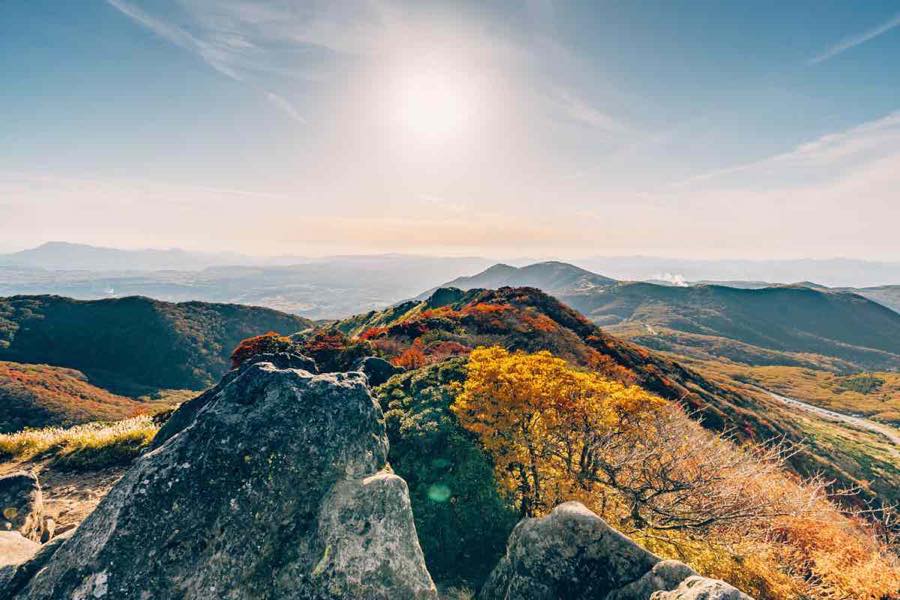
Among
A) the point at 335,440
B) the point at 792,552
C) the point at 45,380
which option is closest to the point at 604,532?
the point at 335,440

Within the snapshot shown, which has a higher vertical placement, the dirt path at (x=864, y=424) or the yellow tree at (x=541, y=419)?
the yellow tree at (x=541, y=419)

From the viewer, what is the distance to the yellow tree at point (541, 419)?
15.8m

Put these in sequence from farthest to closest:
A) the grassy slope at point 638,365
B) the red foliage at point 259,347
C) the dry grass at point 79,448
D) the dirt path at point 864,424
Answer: the dirt path at point 864,424
the grassy slope at point 638,365
the red foliage at point 259,347
the dry grass at point 79,448

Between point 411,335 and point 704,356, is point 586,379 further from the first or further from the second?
point 704,356

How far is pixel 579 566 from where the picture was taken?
11055 millimetres

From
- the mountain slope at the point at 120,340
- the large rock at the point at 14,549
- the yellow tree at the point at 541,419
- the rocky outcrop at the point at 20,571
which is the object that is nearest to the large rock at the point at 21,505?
the large rock at the point at 14,549

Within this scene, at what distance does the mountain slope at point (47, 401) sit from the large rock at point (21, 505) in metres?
65.1

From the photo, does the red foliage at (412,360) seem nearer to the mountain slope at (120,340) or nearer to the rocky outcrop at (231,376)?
the rocky outcrop at (231,376)

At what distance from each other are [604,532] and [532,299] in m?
58.7

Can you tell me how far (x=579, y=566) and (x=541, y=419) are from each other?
5970mm

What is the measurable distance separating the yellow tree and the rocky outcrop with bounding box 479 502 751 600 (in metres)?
3.80

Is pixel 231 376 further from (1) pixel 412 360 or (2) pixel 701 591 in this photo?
(2) pixel 701 591

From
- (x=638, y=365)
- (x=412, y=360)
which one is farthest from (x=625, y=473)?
(x=638, y=365)

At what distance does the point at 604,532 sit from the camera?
11.2m
